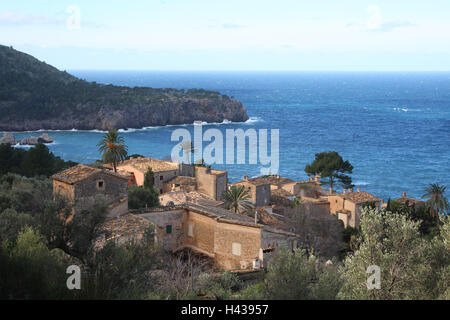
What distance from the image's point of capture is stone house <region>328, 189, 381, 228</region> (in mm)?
33375

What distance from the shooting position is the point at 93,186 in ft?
59.8

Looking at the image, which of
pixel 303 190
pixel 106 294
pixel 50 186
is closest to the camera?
pixel 106 294

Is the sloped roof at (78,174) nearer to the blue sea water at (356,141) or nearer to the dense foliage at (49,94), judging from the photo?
the blue sea water at (356,141)

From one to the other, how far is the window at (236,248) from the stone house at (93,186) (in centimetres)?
399

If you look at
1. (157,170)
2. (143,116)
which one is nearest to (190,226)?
(157,170)

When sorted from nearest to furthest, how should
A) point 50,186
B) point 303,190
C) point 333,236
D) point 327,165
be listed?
point 50,186 → point 333,236 → point 303,190 → point 327,165

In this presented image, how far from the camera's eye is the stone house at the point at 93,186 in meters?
17.9

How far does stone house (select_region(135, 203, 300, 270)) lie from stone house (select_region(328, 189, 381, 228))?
16935 millimetres

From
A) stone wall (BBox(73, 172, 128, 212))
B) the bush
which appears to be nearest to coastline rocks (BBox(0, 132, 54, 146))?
the bush

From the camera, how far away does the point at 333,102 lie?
165500 millimetres

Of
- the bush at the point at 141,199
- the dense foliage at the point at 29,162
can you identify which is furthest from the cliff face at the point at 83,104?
the bush at the point at 141,199
